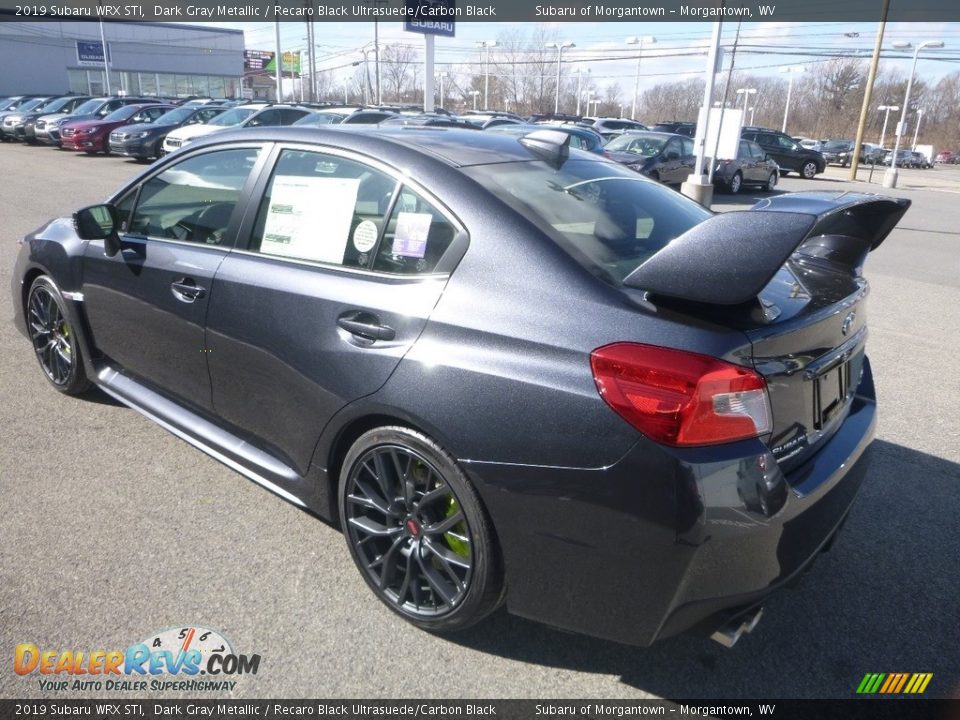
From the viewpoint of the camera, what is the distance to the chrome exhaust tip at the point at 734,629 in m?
2.11

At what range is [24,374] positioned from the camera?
491 centimetres

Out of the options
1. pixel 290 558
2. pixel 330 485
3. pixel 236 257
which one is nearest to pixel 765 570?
pixel 330 485

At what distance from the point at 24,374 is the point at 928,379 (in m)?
6.26

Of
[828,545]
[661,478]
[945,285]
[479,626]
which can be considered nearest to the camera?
[661,478]

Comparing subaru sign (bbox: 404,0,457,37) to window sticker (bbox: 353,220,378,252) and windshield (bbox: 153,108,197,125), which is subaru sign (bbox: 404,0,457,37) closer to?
windshield (bbox: 153,108,197,125)

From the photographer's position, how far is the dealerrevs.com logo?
93.7 inches

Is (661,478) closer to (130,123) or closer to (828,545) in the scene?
(828,545)

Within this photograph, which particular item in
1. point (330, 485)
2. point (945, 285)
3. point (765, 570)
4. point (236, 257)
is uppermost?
point (236, 257)

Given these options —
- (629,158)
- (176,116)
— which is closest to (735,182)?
(629,158)

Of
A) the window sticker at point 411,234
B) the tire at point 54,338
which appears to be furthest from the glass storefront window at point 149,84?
the window sticker at point 411,234

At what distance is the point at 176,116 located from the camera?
22516 millimetres

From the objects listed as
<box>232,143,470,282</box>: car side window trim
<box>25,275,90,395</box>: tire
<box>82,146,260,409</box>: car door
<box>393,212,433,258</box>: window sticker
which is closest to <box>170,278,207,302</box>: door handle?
<box>82,146,260,409</box>: car door

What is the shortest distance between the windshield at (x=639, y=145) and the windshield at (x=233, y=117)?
986cm

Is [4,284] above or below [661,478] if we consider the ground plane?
below
